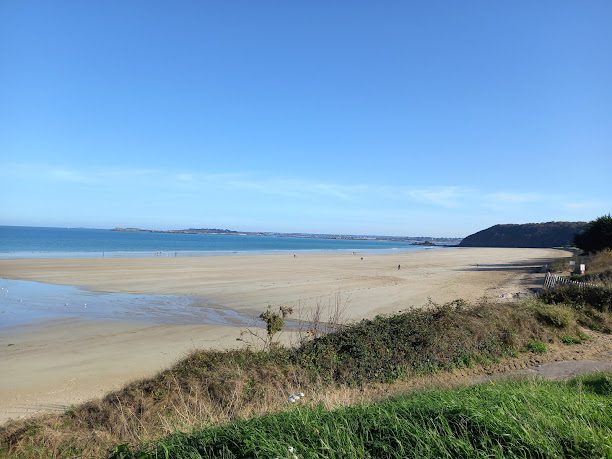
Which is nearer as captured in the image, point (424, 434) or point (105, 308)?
point (424, 434)

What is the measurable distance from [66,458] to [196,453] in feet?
9.82

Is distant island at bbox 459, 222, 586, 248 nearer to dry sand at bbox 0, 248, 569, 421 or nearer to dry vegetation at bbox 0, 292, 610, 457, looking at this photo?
dry sand at bbox 0, 248, 569, 421

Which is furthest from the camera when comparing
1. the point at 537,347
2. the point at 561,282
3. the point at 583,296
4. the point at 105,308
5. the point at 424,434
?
the point at 105,308

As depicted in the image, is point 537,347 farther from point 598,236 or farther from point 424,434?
point 598,236

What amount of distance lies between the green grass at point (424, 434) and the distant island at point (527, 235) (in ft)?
512

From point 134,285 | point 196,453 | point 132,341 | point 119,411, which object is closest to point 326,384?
point 119,411

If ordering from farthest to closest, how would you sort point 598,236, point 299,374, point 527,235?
1. point 527,235
2. point 598,236
3. point 299,374

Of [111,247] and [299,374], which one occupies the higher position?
[111,247]

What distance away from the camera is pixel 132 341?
14.1 meters

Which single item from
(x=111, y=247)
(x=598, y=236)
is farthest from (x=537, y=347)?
(x=111, y=247)

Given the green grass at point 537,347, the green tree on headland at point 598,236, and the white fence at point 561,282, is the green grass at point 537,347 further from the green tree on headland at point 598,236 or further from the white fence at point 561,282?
the green tree on headland at point 598,236

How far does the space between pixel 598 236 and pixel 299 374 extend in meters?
42.0

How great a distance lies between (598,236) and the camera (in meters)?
41.5

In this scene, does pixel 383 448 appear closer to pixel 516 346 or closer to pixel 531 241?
pixel 516 346
